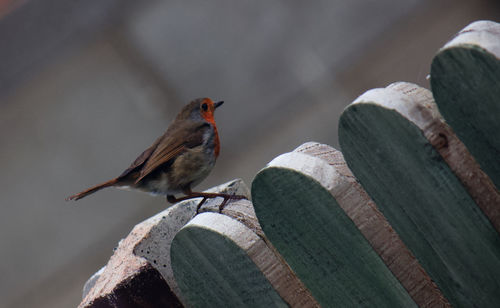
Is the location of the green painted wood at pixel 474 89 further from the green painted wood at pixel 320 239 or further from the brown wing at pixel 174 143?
the brown wing at pixel 174 143

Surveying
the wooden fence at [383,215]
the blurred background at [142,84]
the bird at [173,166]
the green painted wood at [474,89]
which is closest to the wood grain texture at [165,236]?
the wooden fence at [383,215]

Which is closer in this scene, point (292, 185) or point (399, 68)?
point (292, 185)

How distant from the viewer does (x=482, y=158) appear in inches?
32.4

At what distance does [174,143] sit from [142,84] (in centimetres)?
100

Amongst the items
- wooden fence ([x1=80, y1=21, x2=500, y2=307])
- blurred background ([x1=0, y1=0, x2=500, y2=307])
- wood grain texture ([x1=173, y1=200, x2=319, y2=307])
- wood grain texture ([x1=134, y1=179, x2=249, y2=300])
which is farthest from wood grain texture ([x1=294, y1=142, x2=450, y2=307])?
blurred background ([x1=0, y1=0, x2=500, y2=307])

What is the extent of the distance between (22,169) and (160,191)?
136 cm

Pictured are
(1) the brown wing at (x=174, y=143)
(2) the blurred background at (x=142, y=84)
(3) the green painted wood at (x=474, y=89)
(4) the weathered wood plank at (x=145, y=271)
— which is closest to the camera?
(3) the green painted wood at (x=474, y=89)

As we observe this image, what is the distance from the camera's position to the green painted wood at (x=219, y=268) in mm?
977

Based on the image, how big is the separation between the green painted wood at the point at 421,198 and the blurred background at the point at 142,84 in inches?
82.2

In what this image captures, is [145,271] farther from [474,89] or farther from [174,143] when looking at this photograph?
[174,143]

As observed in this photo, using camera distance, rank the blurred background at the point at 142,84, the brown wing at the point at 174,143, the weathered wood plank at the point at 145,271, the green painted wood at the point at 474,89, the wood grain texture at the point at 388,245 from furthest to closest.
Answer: the blurred background at the point at 142,84 → the brown wing at the point at 174,143 → the weathered wood plank at the point at 145,271 → the wood grain texture at the point at 388,245 → the green painted wood at the point at 474,89

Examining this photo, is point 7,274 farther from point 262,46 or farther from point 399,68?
point 399,68

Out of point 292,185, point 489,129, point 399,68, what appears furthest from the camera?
point 399,68

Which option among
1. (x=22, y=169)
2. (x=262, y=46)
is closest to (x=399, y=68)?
(x=262, y=46)
